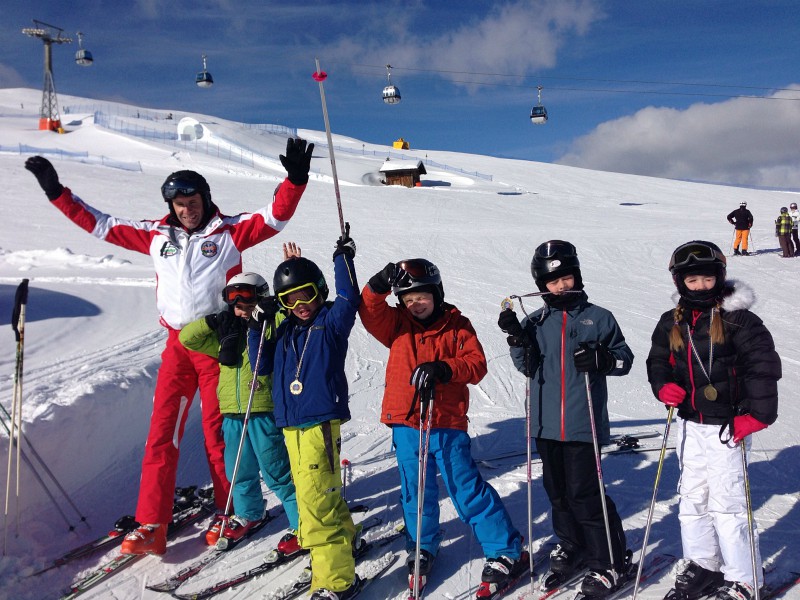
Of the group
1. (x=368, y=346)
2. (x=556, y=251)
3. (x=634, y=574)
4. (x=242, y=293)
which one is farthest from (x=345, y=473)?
(x=368, y=346)

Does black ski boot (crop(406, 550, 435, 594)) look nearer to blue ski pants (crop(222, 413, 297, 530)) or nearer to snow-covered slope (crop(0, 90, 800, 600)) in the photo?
snow-covered slope (crop(0, 90, 800, 600))

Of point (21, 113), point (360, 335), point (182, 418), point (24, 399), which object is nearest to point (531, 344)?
point (182, 418)

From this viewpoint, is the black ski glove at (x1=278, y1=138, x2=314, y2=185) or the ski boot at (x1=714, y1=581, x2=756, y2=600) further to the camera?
the black ski glove at (x1=278, y1=138, x2=314, y2=185)

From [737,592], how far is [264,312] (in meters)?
2.71

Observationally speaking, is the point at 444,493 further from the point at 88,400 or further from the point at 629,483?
the point at 88,400

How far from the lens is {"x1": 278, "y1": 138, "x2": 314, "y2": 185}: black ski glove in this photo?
3645mm

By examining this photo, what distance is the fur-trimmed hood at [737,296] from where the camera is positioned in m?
2.80

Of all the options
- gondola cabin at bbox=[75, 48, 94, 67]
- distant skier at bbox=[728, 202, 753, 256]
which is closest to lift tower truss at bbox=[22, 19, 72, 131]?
gondola cabin at bbox=[75, 48, 94, 67]

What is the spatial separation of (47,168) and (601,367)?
339 cm

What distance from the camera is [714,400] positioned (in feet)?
9.37

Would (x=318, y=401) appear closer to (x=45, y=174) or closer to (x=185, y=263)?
(x=185, y=263)

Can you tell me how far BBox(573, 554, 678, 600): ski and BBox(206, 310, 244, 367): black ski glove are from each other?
2260 mm

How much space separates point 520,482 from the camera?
441 centimetres

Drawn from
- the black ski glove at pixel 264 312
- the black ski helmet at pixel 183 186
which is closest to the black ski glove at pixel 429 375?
the black ski glove at pixel 264 312
